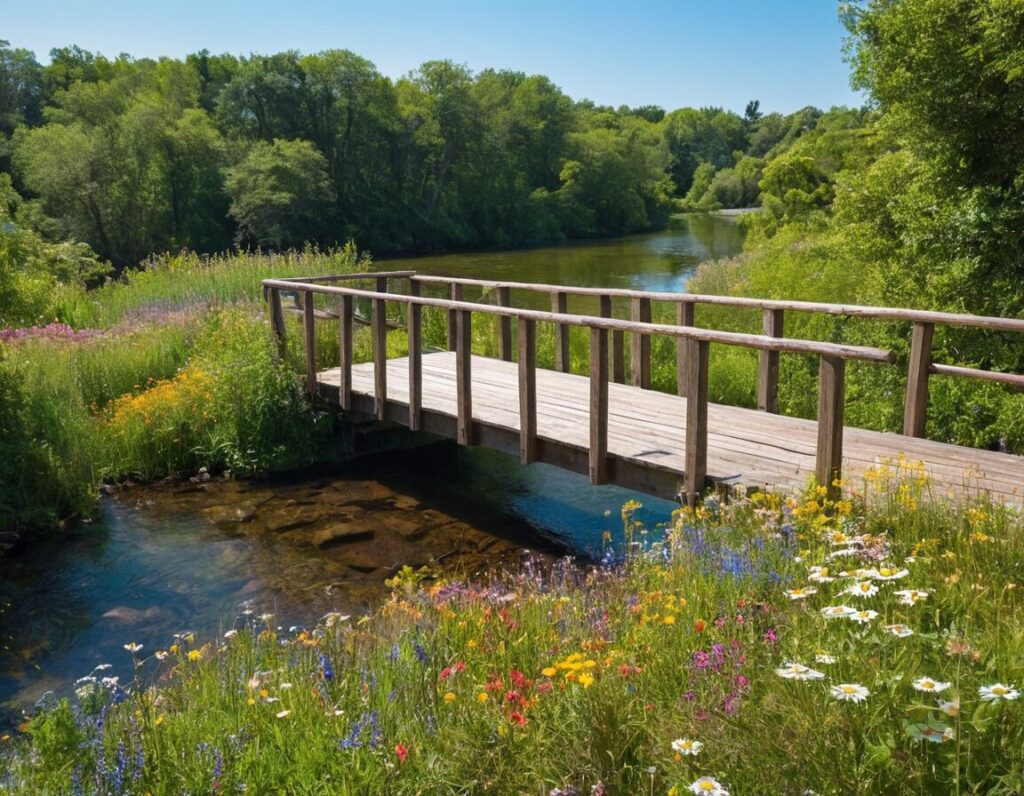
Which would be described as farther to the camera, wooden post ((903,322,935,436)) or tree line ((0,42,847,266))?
tree line ((0,42,847,266))

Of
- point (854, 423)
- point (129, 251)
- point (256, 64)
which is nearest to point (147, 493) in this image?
point (854, 423)

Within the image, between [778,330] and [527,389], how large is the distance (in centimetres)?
235

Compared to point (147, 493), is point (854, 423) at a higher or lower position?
higher

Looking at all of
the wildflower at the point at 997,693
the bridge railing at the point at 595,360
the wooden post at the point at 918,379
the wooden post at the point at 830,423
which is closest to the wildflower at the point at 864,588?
the wildflower at the point at 997,693

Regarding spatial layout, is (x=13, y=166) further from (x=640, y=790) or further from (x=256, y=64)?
(x=640, y=790)

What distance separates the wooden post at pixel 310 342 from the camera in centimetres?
1023

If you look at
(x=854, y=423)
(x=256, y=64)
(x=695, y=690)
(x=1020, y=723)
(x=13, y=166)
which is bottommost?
(x=854, y=423)

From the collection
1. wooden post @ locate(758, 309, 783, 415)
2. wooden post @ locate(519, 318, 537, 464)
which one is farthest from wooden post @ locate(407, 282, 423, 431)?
wooden post @ locate(758, 309, 783, 415)

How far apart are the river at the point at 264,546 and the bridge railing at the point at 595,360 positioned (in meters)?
0.94

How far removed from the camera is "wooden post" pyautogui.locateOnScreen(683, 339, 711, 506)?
6000mm

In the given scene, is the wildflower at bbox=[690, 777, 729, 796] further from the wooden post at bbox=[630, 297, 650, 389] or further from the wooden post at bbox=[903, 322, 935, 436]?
the wooden post at bbox=[630, 297, 650, 389]

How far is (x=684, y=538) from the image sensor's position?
15.9 feet

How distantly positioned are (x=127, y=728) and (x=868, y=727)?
2.45m

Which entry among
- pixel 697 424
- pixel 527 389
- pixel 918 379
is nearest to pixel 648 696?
pixel 697 424
